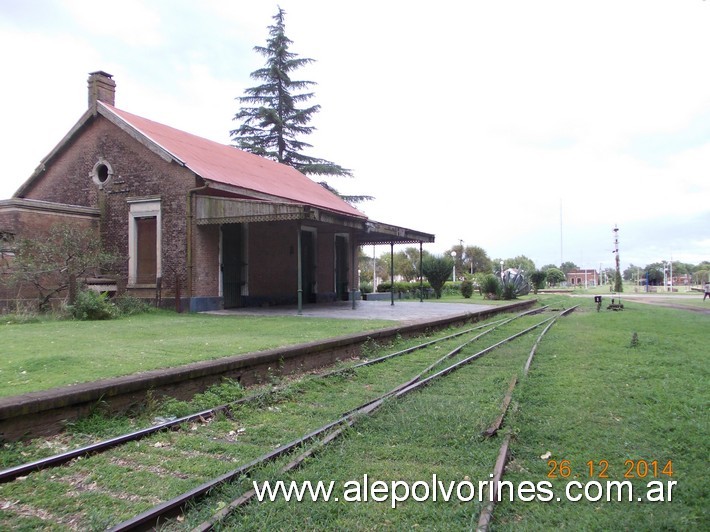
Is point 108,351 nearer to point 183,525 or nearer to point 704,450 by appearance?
point 183,525

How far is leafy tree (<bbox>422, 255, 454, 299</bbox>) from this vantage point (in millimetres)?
32156

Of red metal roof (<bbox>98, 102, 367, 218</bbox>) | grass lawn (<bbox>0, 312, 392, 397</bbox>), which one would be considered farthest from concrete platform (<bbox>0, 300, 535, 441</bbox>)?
red metal roof (<bbox>98, 102, 367, 218</bbox>)

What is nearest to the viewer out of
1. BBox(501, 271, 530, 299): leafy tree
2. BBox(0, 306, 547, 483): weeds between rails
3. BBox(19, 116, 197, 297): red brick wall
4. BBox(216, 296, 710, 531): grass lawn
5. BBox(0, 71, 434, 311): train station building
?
BBox(216, 296, 710, 531): grass lawn

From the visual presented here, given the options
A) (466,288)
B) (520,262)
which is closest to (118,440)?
(466,288)

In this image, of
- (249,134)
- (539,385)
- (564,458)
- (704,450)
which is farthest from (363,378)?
(249,134)

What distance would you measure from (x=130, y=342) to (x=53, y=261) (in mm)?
7527

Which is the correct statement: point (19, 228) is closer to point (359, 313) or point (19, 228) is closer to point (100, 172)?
point (100, 172)

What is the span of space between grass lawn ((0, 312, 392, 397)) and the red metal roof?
5.13m

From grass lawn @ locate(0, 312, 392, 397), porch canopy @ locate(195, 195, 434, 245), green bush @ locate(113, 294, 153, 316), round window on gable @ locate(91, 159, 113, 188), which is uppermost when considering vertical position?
round window on gable @ locate(91, 159, 113, 188)

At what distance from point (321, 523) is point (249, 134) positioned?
3854cm

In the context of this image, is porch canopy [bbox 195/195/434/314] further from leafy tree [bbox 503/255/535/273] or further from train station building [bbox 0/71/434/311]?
leafy tree [bbox 503/255/535/273]

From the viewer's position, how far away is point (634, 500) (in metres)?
3.42

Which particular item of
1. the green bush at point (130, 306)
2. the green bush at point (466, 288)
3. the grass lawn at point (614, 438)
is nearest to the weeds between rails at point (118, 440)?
the grass lawn at point (614, 438)

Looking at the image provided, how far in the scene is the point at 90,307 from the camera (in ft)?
43.3
